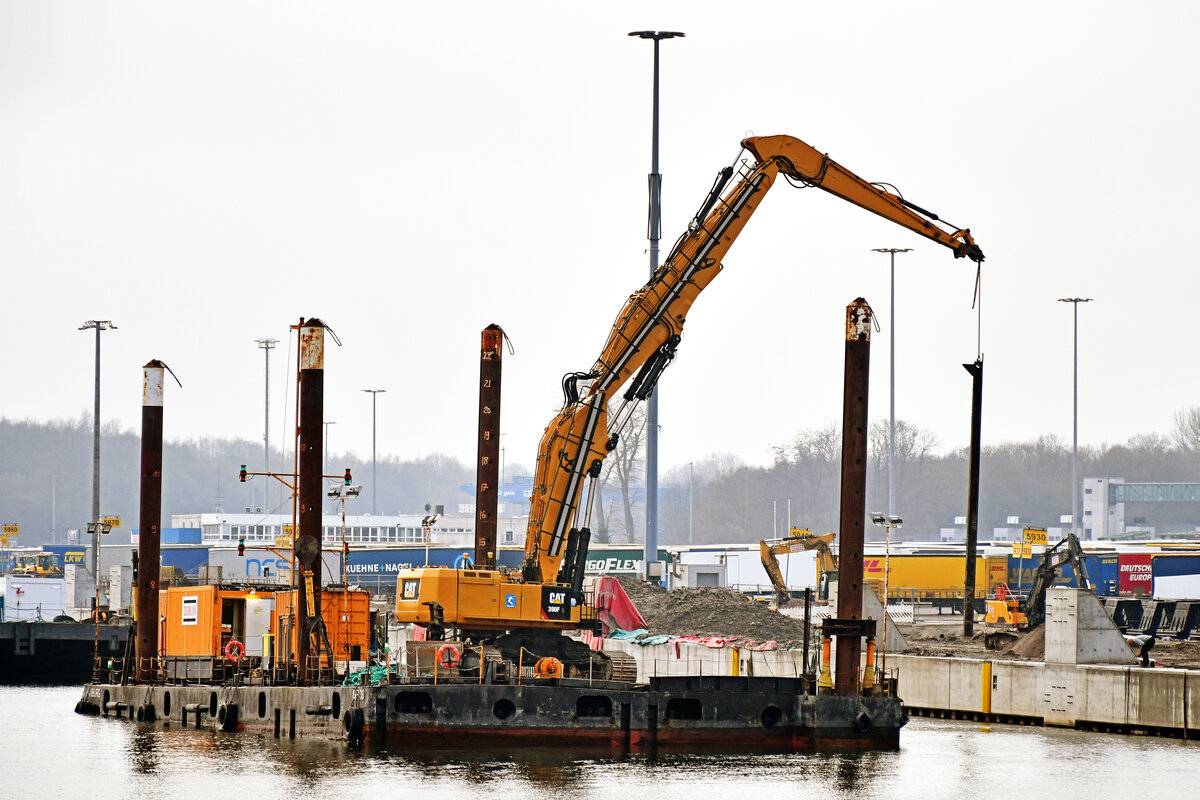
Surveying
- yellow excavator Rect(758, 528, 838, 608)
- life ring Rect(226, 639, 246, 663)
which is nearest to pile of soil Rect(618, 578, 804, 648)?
yellow excavator Rect(758, 528, 838, 608)

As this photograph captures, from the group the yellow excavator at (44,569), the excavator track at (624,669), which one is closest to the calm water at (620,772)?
the excavator track at (624,669)

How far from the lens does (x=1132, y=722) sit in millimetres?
41094

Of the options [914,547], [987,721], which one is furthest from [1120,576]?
[987,721]

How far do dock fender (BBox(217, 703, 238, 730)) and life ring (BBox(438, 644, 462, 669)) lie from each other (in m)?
6.22

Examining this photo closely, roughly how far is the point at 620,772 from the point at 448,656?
20.3 ft

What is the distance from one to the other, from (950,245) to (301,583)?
18.6 metres

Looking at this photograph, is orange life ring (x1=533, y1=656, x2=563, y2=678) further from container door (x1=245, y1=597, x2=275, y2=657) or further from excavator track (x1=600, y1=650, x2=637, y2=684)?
container door (x1=245, y1=597, x2=275, y2=657)

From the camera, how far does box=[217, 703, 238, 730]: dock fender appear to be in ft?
143

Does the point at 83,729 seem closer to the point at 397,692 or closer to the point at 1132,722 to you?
the point at 397,692

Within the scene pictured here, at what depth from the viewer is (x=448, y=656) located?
40875 millimetres

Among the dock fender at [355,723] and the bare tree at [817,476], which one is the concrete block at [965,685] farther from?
the bare tree at [817,476]

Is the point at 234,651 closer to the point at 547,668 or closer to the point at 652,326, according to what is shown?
the point at 547,668

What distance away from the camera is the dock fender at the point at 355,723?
127 feet

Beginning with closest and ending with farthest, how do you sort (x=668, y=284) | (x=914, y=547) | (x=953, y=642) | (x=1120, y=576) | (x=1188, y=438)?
(x=668, y=284), (x=953, y=642), (x=1120, y=576), (x=914, y=547), (x=1188, y=438)
